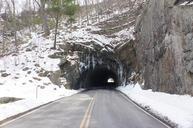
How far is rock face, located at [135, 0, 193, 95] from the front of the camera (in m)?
22.7

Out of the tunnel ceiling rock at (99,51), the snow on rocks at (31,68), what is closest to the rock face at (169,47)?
the snow on rocks at (31,68)

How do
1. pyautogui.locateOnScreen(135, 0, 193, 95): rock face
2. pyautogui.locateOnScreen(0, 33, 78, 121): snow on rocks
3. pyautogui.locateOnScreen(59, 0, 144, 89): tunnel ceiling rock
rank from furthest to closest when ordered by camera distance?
1. pyautogui.locateOnScreen(59, 0, 144, 89): tunnel ceiling rock
2. pyautogui.locateOnScreen(0, 33, 78, 121): snow on rocks
3. pyautogui.locateOnScreen(135, 0, 193, 95): rock face

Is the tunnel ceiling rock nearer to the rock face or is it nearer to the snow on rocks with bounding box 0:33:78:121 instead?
the snow on rocks with bounding box 0:33:78:121

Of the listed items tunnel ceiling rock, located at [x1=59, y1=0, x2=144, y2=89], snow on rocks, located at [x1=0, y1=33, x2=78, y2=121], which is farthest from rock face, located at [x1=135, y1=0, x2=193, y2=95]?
tunnel ceiling rock, located at [x1=59, y1=0, x2=144, y2=89]

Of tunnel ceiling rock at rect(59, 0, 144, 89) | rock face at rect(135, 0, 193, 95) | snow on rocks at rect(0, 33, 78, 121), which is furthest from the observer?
tunnel ceiling rock at rect(59, 0, 144, 89)

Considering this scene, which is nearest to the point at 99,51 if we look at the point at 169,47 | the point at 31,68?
the point at 31,68

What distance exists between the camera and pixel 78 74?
195 ft

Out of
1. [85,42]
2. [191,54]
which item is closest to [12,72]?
[85,42]

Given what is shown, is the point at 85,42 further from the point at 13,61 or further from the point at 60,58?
the point at 13,61

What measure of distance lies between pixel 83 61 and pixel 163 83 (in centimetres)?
3358

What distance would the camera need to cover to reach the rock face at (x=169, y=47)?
894 inches

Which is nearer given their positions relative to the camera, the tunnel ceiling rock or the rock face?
the rock face

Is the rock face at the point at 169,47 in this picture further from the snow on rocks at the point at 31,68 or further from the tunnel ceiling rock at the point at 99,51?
the tunnel ceiling rock at the point at 99,51

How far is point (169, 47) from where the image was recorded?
2753cm
